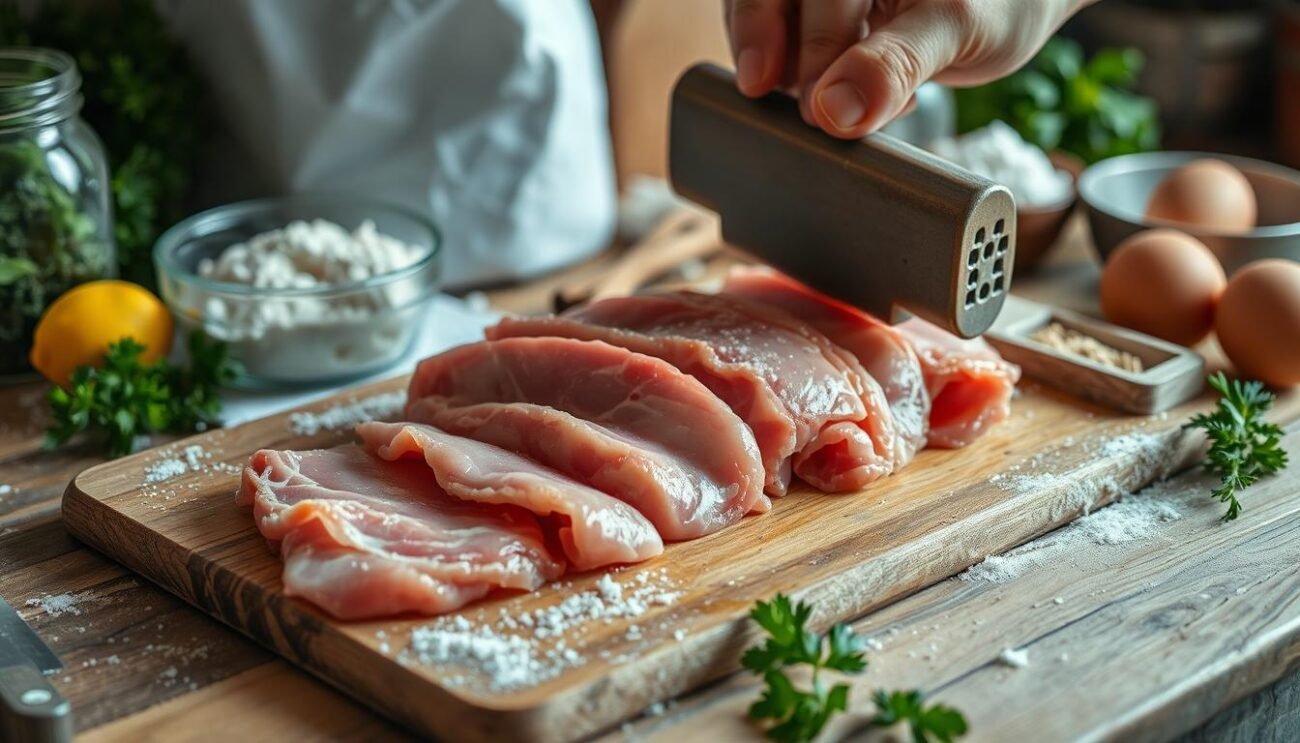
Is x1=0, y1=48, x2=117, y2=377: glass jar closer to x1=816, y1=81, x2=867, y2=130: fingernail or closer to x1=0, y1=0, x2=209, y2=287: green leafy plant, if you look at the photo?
x1=0, y1=0, x2=209, y2=287: green leafy plant

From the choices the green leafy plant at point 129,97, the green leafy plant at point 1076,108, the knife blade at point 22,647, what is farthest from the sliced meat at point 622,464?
the green leafy plant at point 1076,108

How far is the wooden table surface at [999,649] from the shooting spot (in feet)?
6.93

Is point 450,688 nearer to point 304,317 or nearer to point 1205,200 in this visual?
point 304,317

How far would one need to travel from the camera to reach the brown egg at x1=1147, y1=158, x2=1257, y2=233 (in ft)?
12.2

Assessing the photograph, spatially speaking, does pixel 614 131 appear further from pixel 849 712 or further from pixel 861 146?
pixel 849 712

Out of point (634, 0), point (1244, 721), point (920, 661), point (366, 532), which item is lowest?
point (1244, 721)

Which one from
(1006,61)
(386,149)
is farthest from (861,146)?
(386,149)

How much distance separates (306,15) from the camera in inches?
146

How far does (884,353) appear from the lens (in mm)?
2863

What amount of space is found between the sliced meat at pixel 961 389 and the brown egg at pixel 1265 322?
58 cm

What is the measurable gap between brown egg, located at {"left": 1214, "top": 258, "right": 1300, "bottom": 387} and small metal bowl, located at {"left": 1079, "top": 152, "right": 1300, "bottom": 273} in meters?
0.37

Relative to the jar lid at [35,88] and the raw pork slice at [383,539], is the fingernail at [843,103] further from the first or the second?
the jar lid at [35,88]

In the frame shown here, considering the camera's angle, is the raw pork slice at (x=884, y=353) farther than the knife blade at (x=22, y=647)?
Yes

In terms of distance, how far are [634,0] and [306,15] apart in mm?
1060
